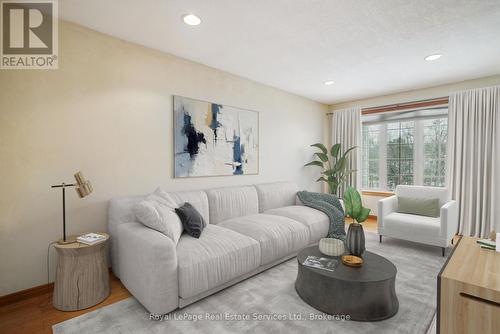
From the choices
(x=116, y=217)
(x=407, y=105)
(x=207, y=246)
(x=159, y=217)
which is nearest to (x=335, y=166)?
(x=407, y=105)

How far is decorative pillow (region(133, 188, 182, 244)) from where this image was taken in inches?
83.1

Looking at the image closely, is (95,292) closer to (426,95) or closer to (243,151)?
(243,151)

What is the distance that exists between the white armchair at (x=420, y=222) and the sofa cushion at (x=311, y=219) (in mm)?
899

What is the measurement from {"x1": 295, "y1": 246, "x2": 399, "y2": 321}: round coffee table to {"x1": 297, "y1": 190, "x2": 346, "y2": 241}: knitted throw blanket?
4.83 feet

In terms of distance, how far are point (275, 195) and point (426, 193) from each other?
90.6 inches

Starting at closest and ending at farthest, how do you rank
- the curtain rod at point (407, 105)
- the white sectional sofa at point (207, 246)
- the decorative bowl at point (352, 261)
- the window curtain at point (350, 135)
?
the white sectional sofa at point (207, 246), the decorative bowl at point (352, 261), the curtain rod at point (407, 105), the window curtain at point (350, 135)

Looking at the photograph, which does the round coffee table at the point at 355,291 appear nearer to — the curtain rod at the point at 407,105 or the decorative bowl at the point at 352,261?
the decorative bowl at the point at 352,261

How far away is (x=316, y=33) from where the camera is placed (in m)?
2.47

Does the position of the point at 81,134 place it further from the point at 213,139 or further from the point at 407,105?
the point at 407,105

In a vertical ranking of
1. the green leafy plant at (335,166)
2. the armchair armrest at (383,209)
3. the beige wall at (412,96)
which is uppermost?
the beige wall at (412,96)

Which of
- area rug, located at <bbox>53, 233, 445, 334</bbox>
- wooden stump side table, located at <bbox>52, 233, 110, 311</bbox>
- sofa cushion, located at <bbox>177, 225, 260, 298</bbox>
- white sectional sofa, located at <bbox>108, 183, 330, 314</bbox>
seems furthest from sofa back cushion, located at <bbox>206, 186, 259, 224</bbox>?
wooden stump side table, located at <bbox>52, 233, 110, 311</bbox>

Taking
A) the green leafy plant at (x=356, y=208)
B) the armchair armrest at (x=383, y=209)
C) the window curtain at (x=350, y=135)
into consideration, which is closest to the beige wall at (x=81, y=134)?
the green leafy plant at (x=356, y=208)

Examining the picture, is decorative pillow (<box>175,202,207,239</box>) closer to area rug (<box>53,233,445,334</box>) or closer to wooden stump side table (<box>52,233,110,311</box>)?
area rug (<box>53,233,445,334</box>)

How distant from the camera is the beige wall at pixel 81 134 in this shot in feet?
6.77
